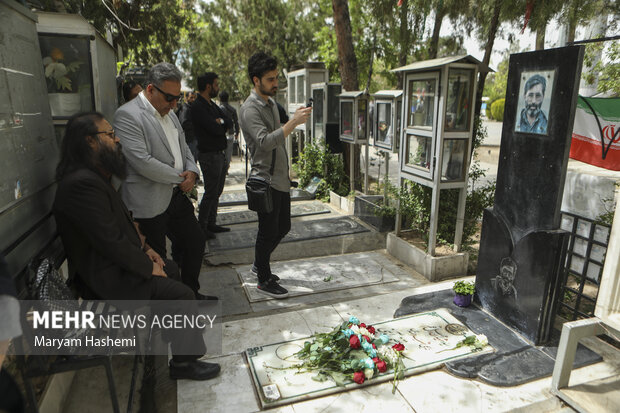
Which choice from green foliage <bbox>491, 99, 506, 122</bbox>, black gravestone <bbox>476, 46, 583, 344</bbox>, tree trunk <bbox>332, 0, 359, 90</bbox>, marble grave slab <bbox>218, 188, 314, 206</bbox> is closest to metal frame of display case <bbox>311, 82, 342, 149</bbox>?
tree trunk <bbox>332, 0, 359, 90</bbox>

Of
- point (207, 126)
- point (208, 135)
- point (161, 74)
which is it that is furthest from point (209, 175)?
point (161, 74)

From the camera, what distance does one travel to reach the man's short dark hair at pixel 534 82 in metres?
→ 2.87

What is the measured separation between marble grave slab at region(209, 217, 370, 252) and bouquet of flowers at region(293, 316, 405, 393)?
222 centimetres

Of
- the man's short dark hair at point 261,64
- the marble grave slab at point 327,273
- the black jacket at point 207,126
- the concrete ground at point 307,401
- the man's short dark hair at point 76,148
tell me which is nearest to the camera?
the man's short dark hair at point 76,148

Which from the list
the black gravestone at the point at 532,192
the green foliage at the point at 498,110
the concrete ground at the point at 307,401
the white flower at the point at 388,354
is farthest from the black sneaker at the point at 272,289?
the green foliage at the point at 498,110

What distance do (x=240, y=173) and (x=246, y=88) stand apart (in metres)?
11.9

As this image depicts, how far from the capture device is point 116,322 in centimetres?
238

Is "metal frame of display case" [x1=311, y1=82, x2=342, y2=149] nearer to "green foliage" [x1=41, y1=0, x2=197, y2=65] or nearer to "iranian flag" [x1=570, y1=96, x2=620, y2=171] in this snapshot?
"iranian flag" [x1=570, y1=96, x2=620, y2=171]

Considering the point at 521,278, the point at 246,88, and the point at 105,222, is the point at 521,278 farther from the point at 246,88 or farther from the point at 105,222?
the point at 246,88

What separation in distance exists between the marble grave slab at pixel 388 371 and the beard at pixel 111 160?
1568 mm

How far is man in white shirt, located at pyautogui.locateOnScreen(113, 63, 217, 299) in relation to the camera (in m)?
2.80

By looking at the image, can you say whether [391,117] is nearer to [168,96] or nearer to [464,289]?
[464,289]

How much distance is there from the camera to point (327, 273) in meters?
4.47

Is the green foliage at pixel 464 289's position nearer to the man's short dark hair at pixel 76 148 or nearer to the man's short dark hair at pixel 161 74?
the man's short dark hair at pixel 161 74
